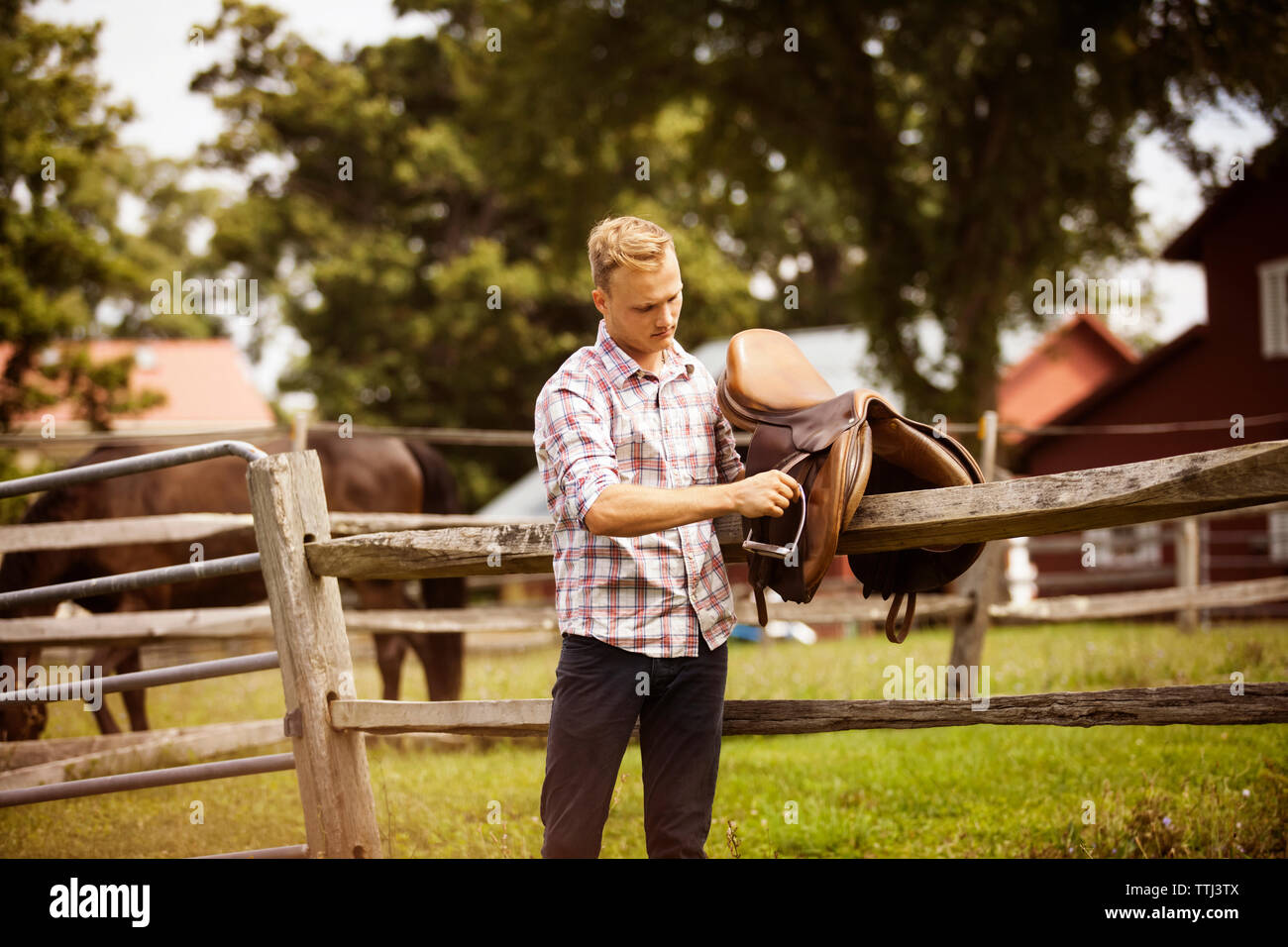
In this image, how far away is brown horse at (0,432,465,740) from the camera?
5941mm

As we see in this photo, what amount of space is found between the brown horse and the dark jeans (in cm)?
409

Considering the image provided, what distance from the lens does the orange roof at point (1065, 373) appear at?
2431 cm

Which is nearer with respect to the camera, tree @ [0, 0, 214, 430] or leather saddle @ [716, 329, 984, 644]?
leather saddle @ [716, 329, 984, 644]

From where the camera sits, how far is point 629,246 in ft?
6.81

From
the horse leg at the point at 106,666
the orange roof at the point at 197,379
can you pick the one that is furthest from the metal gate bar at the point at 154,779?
the orange roof at the point at 197,379

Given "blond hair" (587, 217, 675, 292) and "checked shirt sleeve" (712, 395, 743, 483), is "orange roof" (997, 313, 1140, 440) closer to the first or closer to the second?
"checked shirt sleeve" (712, 395, 743, 483)

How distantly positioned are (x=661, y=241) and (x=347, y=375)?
2490 cm

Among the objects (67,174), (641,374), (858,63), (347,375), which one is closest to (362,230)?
(347,375)

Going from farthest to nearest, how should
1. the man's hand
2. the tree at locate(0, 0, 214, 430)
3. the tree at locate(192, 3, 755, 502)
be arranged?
1. the tree at locate(192, 3, 755, 502)
2. the tree at locate(0, 0, 214, 430)
3. the man's hand

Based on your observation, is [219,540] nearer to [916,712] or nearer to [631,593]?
[631,593]

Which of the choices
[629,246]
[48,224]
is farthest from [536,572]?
[48,224]

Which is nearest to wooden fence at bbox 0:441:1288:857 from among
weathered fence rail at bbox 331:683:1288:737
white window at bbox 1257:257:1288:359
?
weathered fence rail at bbox 331:683:1288:737
